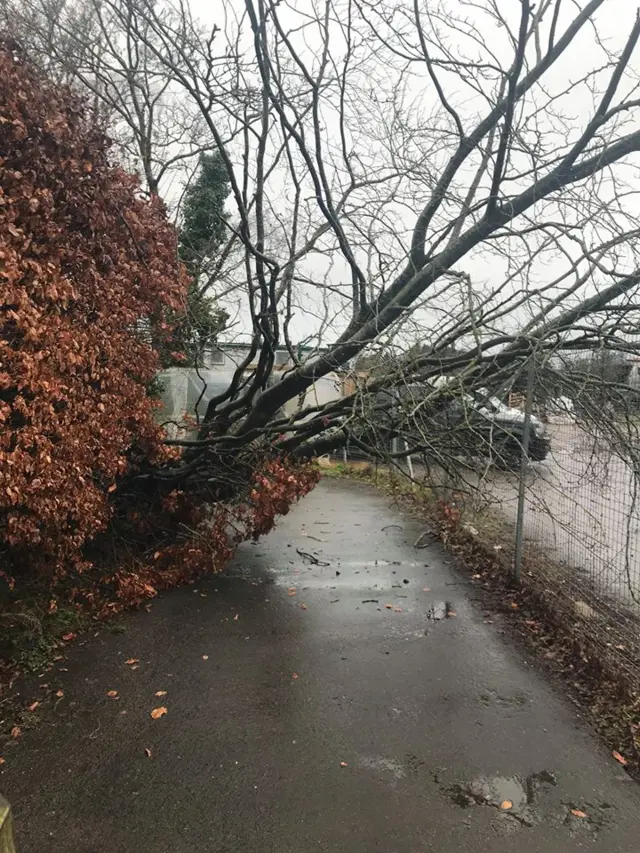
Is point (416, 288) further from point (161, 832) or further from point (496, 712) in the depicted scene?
point (161, 832)

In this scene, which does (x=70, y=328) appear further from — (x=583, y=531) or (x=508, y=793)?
(x=583, y=531)

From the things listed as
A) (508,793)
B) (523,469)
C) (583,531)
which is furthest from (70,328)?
(583,531)

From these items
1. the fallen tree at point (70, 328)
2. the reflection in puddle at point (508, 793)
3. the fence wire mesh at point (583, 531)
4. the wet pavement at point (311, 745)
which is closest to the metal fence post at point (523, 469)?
the fence wire mesh at point (583, 531)

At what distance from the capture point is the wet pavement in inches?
100

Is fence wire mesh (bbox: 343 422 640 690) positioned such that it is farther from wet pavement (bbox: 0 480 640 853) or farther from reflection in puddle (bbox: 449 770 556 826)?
reflection in puddle (bbox: 449 770 556 826)

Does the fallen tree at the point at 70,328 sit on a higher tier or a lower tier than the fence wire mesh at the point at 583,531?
higher

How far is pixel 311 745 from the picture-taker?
317 centimetres

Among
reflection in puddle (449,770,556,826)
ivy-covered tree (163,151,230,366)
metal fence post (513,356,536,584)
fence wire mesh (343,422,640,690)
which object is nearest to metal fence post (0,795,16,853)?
reflection in puddle (449,770,556,826)

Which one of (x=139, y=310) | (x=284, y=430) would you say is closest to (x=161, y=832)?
(x=139, y=310)

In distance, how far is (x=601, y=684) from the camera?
3660 millimetres

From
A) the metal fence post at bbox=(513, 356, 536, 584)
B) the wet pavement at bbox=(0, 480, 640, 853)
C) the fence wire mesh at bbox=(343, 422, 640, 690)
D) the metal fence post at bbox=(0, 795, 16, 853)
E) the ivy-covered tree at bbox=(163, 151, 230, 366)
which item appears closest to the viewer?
the metal fence post at bbox=(0, 795, 16, 853)

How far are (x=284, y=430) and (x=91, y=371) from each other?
230 cm

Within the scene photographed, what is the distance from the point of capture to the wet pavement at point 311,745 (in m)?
2.55

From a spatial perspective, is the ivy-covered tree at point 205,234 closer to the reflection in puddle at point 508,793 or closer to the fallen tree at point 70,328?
the fallen tree at point 70,328
